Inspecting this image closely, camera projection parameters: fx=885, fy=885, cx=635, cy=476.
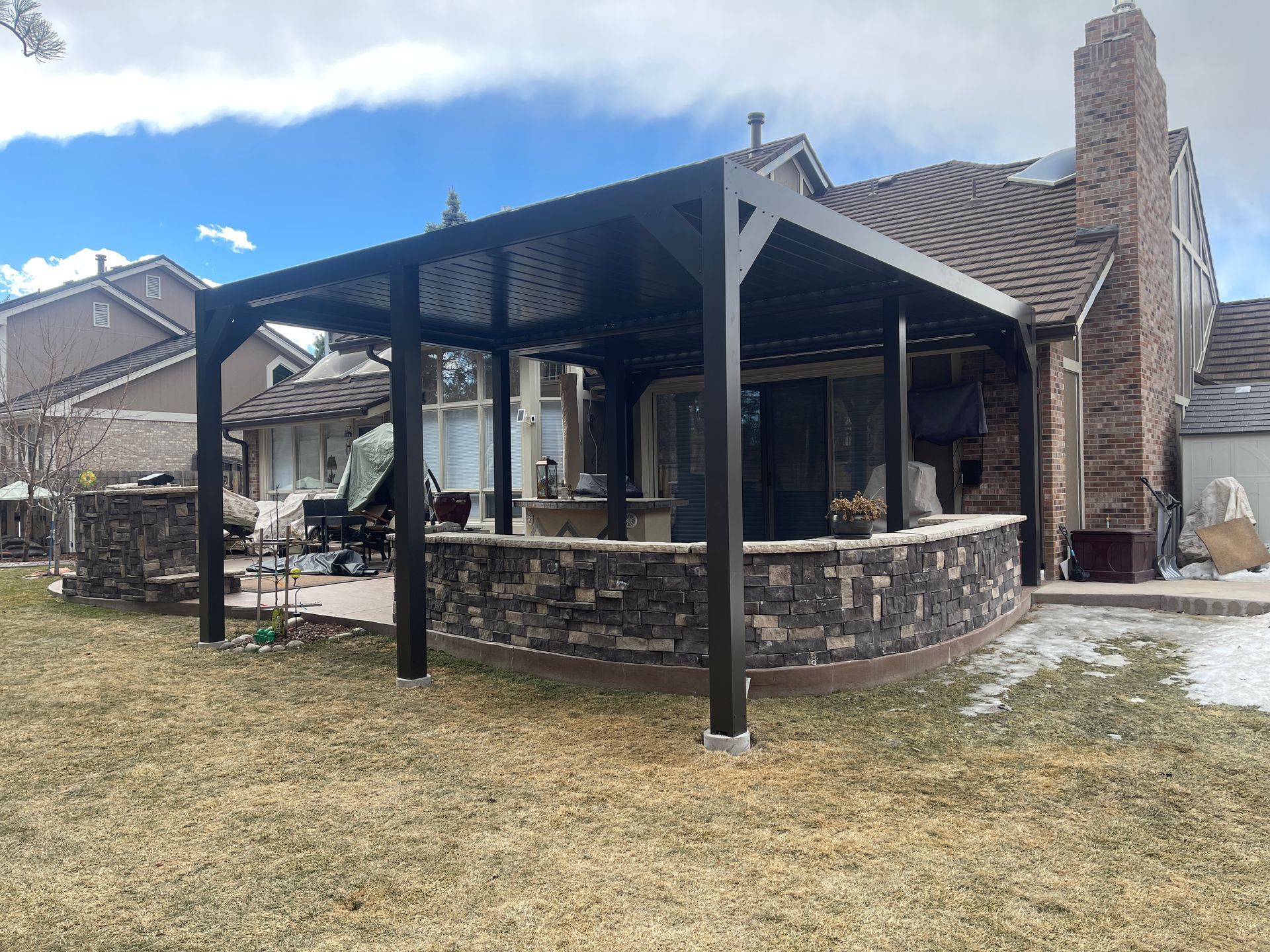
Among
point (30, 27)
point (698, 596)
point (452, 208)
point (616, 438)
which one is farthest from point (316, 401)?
point (452, 208)

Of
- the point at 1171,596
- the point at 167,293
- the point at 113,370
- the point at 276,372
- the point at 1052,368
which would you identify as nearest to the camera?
the point at 1171,596

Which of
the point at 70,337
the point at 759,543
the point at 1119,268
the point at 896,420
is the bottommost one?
the point at 759,543

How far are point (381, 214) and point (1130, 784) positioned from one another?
57.5 m

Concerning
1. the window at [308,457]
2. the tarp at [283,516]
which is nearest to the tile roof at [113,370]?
the window at [308,457]

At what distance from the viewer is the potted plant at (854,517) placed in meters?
5.13

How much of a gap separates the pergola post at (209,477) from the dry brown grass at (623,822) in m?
1.40

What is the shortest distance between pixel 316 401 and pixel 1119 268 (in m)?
12.2

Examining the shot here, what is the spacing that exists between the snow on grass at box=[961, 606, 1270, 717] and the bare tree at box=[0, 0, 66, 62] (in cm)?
734

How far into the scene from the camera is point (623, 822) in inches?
127

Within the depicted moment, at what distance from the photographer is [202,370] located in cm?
643

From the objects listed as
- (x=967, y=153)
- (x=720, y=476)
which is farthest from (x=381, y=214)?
(x=720, y=476)

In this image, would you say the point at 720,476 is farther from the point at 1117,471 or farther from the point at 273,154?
the point at 273,154

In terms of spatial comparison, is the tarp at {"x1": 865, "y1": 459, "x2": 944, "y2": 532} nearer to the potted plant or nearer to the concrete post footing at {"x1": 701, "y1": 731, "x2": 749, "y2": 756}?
the potted plant

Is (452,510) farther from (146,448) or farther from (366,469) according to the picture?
(146,448)
